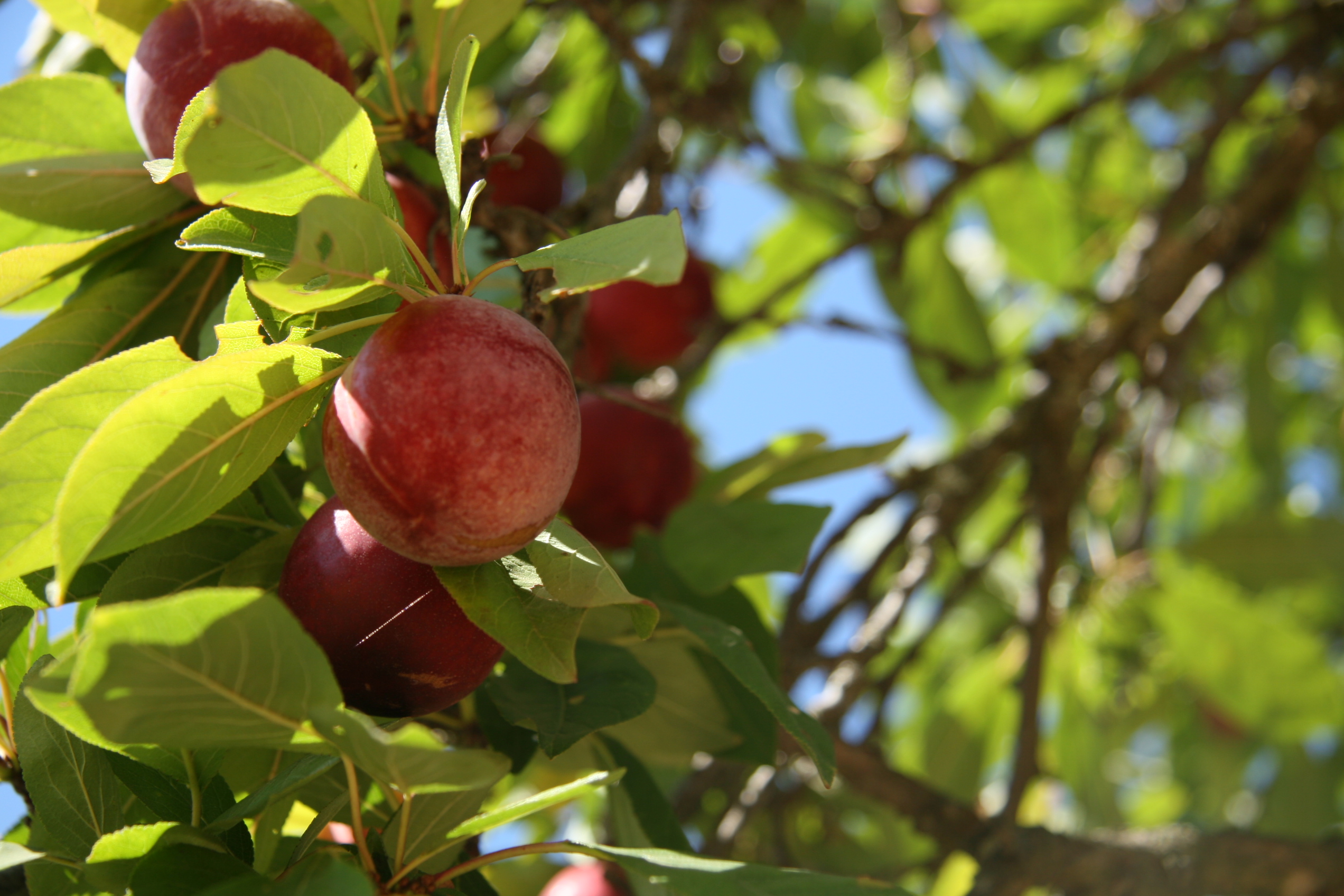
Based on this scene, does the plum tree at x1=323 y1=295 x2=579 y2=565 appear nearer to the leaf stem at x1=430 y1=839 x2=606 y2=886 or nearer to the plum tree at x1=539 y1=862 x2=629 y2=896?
the leaf stem at x1=430 y1=839 x2=606 y2=886

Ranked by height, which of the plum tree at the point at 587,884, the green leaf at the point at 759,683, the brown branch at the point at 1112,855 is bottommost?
the brown branch at the point at 1112,855

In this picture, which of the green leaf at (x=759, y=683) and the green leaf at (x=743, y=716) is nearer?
Result: the green leaf at (x=759, y=683)

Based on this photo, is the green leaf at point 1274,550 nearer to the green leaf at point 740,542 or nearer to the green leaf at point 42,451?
the green leaf at point 740,542

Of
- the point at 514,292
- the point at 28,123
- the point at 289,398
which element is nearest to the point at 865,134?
the point at 514,292

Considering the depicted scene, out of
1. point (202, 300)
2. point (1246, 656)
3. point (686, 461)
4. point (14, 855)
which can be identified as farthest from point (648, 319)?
point (1246, 656)

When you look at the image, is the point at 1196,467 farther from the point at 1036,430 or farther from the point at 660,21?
the point at 660,21

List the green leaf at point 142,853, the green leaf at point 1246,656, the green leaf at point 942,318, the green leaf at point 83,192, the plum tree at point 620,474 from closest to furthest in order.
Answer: the green leaf at point 142,853
the green leaf at point 83,192
the plum tree at point 620,474
the green leaf at point 1246,656
the green leaf at point 942,318

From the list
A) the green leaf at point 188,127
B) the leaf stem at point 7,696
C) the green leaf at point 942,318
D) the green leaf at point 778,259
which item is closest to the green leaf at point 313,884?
the leaf stem at point 7,696

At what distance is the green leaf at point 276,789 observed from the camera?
56 centimetres

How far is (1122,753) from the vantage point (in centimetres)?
238

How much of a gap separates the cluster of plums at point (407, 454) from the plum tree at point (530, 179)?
0.37 meters

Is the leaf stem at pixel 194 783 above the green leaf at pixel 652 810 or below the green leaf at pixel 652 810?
above

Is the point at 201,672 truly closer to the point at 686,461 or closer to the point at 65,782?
the point at 65,782

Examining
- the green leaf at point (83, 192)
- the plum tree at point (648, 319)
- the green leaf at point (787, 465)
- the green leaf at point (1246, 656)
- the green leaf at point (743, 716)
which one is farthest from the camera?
Result: the green leaf at point (1246, 656)
